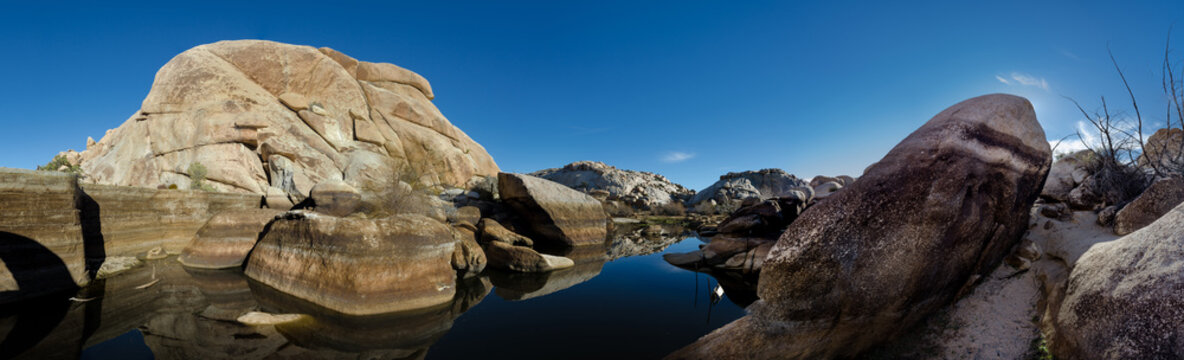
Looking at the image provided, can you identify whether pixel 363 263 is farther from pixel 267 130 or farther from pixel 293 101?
pixel 293 101

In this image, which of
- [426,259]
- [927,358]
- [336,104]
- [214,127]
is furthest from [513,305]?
[336,104]

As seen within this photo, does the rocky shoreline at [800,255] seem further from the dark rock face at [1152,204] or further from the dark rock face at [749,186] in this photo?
the dark rock face at [749,186]

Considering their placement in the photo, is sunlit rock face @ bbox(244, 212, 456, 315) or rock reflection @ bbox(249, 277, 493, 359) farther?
sunlit rock face @ bbox(244, 212, 456, 315)

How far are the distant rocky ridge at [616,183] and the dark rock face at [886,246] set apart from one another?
100ft

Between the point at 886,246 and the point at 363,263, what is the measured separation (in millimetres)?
7160

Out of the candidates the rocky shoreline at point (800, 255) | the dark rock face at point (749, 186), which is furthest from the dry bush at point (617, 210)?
the rocky shoreline at point (800, 255)

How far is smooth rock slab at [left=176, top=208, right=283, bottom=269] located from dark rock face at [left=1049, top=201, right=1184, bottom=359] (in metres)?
13.6

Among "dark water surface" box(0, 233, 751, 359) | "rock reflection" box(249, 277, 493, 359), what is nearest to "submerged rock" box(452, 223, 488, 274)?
"dark water surface" box(0, 233, 751, 359)

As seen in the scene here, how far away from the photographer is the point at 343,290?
6.12 metres

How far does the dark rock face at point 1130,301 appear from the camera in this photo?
89.1 inches

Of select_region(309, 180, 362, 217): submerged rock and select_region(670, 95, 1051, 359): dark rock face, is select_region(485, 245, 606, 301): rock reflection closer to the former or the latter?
select_region(670, 95, 1051, 359): dark rock face

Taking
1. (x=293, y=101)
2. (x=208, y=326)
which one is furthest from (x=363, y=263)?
(x=293, y=101)

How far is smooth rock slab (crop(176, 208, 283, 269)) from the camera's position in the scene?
9.41m

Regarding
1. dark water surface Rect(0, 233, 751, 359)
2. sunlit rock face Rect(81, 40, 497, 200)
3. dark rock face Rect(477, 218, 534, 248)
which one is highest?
sunlit rock face Rect(81, 40, 497, 200)
